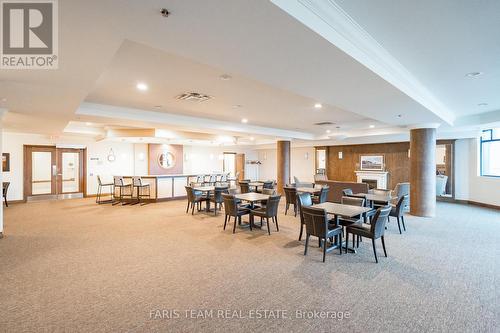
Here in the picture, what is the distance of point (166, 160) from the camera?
13555 millimetres

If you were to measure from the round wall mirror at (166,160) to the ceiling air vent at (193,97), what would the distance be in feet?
28.2

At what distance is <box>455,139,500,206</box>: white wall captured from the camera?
881 cm

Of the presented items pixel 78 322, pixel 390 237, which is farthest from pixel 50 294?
pixel 390 237

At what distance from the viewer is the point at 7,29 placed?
232 centimetres

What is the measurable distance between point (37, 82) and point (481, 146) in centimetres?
1296

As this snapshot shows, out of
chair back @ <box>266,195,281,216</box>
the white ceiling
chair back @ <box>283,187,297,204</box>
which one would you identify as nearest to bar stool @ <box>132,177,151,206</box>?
the white ceiling

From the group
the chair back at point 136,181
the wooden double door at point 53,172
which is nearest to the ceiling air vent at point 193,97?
the chair back at point 136,181

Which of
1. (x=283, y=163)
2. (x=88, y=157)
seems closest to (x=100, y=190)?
(x=88, y=157)

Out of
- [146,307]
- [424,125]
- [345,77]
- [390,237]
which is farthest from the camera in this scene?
[424,125]

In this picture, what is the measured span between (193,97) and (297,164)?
1197 centimetres

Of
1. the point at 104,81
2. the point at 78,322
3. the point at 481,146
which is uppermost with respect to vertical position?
the point at 104,81

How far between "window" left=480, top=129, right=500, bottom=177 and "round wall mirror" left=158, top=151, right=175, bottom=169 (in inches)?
536

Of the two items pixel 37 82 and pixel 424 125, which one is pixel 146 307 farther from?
pixel 424 125

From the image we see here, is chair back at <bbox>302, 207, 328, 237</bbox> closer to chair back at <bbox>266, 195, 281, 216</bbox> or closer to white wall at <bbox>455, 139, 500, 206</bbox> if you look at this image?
chair back at <bbox>266, 195, 281, 216</bbox>
